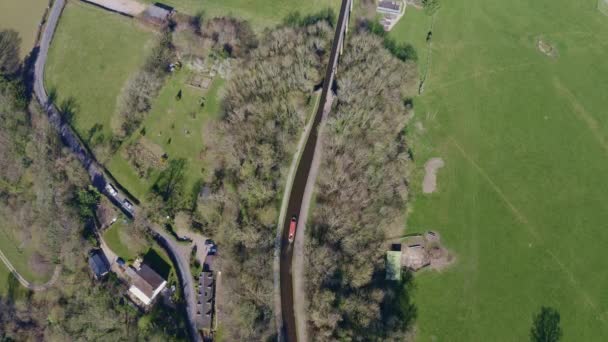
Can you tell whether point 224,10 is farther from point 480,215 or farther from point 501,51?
point 480,215

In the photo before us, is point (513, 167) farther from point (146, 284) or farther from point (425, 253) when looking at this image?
point (146, 284)

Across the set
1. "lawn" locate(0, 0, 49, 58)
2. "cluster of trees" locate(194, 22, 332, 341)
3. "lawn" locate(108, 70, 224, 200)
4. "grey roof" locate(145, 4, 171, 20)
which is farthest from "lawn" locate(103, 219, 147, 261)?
"lawn" locate(0, 0, 49, 58)

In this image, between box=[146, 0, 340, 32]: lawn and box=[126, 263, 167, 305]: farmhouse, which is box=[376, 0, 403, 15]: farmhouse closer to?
box=[146, 0, 340, 32]: lawn

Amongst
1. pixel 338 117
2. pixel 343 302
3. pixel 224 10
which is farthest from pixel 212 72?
pixel 343 302

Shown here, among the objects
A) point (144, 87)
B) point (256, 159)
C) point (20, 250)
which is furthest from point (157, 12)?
point (20, 250)

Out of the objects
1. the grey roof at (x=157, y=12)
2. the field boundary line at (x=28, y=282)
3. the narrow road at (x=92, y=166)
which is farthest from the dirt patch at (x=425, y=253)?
the grey roof at (x=157, y=12)

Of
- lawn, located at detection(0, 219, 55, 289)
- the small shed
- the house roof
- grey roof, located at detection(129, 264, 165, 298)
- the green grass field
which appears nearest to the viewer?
the green grass field

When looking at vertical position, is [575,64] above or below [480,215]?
above
